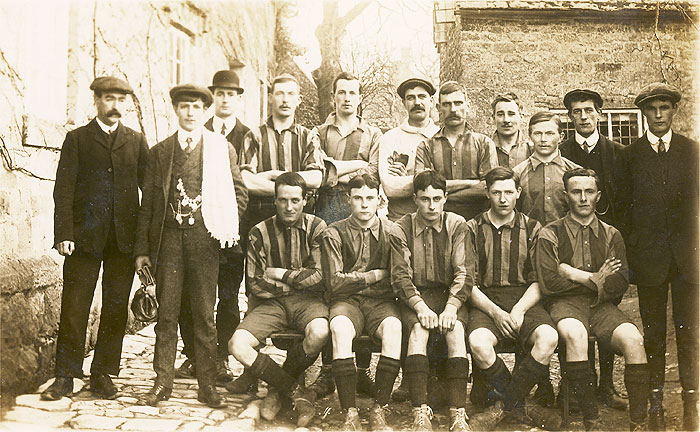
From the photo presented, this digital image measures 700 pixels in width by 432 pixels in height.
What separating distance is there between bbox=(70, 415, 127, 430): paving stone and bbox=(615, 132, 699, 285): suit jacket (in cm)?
320

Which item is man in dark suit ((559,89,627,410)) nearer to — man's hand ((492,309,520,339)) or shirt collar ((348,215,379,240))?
man's hand ((492,309,520,339))

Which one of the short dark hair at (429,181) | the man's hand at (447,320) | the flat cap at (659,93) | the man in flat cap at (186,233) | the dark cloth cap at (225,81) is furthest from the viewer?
the dark cloth cap at (225,81)

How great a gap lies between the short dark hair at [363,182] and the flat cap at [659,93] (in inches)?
72.0

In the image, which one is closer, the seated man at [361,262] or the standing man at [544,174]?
the seated man at [361,262]

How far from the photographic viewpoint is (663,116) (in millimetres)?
4230

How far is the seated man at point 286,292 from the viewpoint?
12.9 feet

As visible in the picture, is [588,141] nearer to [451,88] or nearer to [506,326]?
[451,88]

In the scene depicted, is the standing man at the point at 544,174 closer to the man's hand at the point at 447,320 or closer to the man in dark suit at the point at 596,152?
the man in dark suit at the point at 596,152

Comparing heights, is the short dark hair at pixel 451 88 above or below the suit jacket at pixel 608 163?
above

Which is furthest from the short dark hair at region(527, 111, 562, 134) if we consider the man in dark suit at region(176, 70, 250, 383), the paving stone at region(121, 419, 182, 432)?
the paving stone at region(121, 419, 182, 432)

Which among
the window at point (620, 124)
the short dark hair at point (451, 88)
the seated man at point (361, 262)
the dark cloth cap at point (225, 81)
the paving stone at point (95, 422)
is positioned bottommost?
the paving stone at point (95, 422)

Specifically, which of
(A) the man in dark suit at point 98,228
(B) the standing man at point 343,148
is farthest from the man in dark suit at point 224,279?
(B) the standing man at point 343,148

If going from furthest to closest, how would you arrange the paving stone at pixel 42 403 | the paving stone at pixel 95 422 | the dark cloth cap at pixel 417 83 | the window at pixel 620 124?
the window at pixel 620 124, the dark cloth cap at pixel 417 83, the paving stone at pixel 42 403, the paving stone at pixel 95 422

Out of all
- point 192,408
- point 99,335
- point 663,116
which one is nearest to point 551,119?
point 663,116
